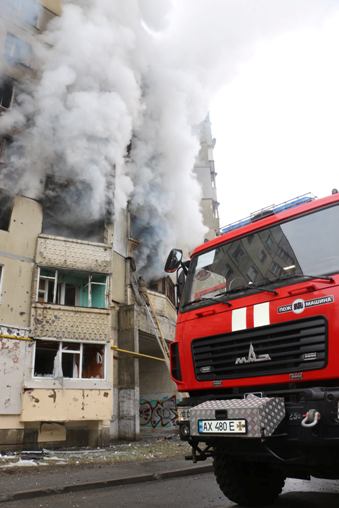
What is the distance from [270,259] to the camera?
191 inches

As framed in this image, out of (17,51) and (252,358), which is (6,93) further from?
(252,358)

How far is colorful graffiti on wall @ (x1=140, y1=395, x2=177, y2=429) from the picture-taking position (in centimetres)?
2228

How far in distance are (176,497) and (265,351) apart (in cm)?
329

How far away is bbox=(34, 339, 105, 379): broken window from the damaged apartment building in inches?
1.4

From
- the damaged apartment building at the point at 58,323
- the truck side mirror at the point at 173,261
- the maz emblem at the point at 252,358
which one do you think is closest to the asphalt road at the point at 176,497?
the maz emblem at the point at 252,358

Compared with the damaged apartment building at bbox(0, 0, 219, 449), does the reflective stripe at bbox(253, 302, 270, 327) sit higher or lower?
lower

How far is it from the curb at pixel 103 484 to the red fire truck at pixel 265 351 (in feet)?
10.3

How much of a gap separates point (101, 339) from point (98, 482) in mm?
9808

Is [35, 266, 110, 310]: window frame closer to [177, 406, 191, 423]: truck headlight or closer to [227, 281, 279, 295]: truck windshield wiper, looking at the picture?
[177, 406, 191, 423]: truck headlight

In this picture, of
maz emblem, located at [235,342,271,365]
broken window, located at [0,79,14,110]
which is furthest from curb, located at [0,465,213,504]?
broken window, located at [0,79,14,110]

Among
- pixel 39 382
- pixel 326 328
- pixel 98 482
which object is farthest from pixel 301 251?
pixel 39 382

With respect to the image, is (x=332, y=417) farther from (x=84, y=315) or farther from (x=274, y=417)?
(x=84, y=315)

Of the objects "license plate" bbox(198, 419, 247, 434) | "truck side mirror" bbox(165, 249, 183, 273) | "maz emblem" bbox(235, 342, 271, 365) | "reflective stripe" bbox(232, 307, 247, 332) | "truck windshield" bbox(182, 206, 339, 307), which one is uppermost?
"truck side mirror" bbox(165, 249, 183, 273)

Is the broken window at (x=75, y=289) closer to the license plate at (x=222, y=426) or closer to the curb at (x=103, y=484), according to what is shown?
the curb at (x=103, y=484)
